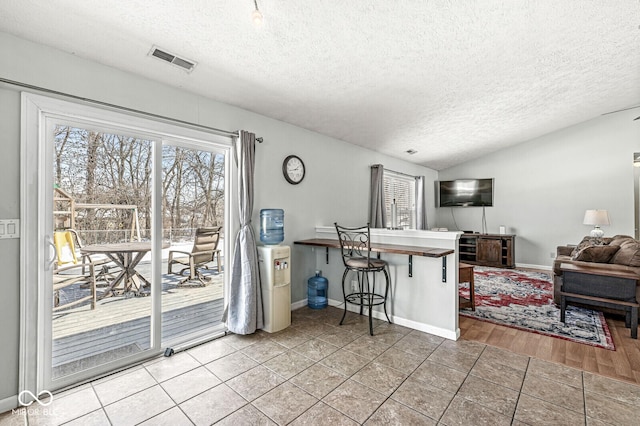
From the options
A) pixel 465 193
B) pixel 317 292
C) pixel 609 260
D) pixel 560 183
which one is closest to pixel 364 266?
pixel 317 292

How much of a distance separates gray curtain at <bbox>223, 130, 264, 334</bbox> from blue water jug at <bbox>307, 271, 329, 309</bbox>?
3.09 ft

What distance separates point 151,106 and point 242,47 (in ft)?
3.17

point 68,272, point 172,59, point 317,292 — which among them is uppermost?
point 172,59

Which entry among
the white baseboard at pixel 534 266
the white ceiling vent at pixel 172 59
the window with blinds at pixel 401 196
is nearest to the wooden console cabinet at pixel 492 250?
the white baseboard at pixel 534 266

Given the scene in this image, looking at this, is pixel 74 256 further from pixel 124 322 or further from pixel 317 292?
pixel 317 292

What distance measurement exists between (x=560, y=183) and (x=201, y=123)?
23.3ft

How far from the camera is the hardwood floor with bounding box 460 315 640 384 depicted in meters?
2.37

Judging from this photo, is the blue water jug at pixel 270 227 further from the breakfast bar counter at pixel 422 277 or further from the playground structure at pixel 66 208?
the playground structure at pixel 66 208

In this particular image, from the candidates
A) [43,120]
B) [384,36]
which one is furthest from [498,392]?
[43,120]

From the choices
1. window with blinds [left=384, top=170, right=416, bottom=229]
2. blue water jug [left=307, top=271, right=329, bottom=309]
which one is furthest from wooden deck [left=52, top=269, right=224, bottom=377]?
window with blinds [left=384, top=170, right=416, bottom=229]

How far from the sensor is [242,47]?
226 centimetres

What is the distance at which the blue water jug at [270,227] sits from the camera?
3.32m

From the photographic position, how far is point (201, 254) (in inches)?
120

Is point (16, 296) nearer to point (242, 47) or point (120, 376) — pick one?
point (120, 376)
